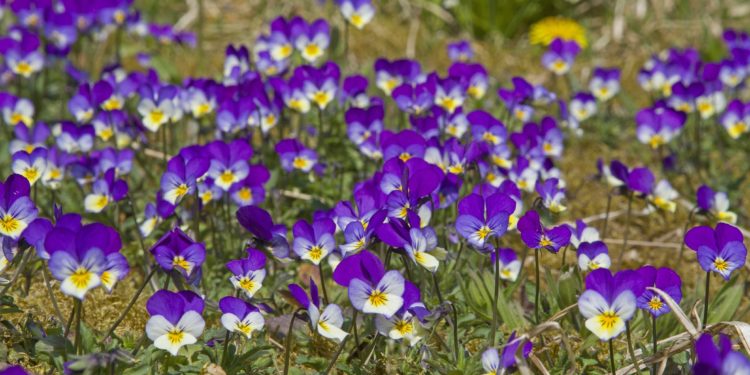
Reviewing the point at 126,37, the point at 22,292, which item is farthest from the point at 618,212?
the point at 126,37

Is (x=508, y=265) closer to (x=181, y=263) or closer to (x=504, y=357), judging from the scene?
(x=504, y=357)

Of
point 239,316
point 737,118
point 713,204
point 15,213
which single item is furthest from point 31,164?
point 737,118

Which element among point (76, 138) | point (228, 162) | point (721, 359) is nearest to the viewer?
point (721, 359)

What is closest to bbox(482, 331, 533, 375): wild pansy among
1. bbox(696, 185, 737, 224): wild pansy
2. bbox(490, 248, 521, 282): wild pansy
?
bbox(490, 248, 521, 282): wild pansy

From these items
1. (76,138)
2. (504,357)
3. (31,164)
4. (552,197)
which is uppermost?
(76,138)

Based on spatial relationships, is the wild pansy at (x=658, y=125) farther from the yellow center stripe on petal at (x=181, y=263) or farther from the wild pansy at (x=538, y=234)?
the yellow center stripe on petal at (x=181, y=263)

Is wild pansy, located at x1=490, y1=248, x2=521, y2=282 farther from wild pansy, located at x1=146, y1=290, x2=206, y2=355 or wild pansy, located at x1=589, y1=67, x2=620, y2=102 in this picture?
wild pansy, located at x1=589, y1=67, x2=620, y2=102
